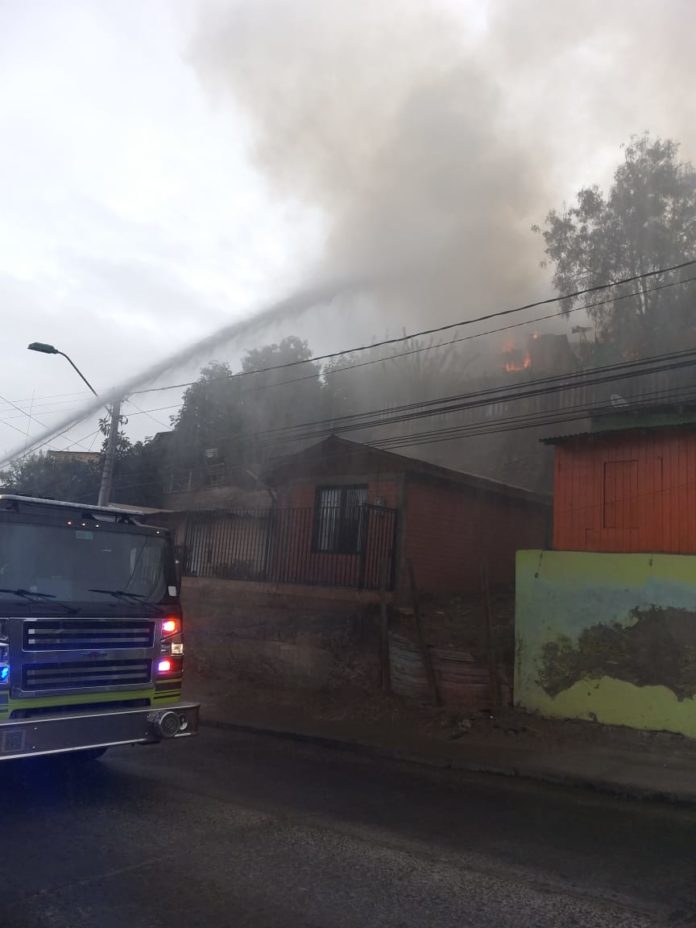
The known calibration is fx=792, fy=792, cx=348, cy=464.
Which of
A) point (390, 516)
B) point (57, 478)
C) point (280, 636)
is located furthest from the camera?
point (57, 478)

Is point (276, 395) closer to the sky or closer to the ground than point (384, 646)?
closer to the sky

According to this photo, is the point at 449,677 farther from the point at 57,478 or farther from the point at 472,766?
the point at 57,478

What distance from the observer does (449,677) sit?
35.2ft

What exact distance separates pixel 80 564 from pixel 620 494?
27.9ft

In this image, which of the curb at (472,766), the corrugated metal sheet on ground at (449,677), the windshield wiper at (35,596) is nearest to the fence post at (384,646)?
the corrugated metal sheet on ground at (449,677)

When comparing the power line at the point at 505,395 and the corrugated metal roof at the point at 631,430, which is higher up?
the power line at the point at 505,395

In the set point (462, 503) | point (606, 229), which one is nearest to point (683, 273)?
point (606, 229)

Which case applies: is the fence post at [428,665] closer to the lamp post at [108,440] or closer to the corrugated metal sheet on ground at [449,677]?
the corrugated metal sheet on ground at [449,677]

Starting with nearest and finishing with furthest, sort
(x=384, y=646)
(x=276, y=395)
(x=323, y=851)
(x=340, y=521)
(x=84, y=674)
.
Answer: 1. (x=323, y=851)
2. (x=84, y=674)
3. (x=384, y=646)
4. (x=340, y=521)
5. (x=276, y=395)

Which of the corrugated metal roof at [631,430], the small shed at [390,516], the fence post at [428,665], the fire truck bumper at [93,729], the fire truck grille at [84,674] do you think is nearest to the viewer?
the fire truck bumper at [93,729]

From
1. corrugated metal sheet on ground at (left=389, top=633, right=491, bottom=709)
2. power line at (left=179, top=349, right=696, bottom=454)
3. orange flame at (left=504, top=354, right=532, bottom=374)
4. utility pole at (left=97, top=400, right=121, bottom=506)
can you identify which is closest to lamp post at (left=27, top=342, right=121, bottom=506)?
utility pole at (left=97, top=400, right=121, bottom=506)

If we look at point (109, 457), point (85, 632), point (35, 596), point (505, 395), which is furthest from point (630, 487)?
point (505, 395)

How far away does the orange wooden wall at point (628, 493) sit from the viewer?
11.6 metres

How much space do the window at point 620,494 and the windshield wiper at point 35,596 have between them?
8606mm
